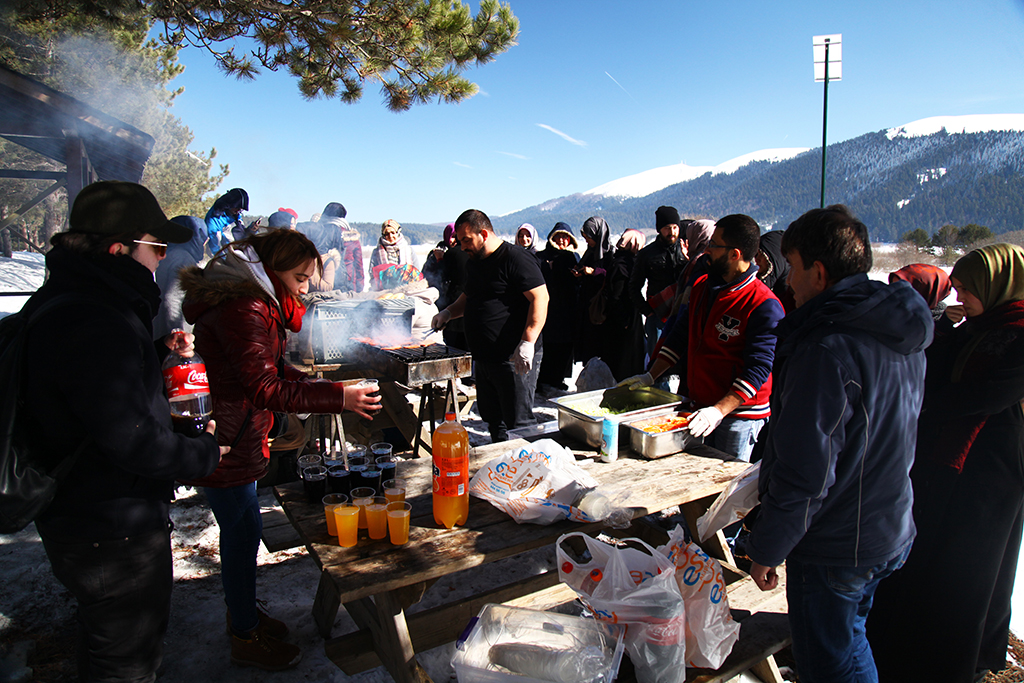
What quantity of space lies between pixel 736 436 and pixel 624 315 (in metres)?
3.83

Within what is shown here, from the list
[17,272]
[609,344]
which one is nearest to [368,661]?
[609,344]

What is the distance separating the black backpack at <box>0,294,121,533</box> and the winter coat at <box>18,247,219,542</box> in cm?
2

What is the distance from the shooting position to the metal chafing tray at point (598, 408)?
2768mm

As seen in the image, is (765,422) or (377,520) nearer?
(377,520)

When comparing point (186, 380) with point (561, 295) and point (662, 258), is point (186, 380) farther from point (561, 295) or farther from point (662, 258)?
point (561, 295)

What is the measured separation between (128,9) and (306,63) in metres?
1.76

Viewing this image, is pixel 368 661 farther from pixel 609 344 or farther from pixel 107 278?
pixel 609 344

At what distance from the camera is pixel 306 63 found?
20.7ft

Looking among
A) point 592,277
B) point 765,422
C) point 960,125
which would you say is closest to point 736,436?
point 765,422

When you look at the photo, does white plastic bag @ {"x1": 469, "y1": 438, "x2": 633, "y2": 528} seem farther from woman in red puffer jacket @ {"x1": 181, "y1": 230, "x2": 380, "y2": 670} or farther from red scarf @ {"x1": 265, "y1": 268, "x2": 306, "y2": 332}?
red scarf @ {"x1": 265, "y1": 268, "x2": 306, "y2": 332}

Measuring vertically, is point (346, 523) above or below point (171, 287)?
below

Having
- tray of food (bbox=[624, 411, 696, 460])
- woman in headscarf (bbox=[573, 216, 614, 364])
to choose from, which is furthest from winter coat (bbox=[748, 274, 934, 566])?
woman in headscarf (bbox=[573, 216, 614, 364])

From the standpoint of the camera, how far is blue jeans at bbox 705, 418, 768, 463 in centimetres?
309

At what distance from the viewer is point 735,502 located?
2.12 m
